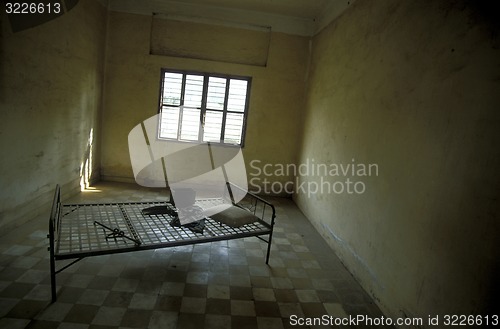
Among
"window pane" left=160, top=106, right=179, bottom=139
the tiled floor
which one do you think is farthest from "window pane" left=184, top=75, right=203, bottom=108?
the tiled floor

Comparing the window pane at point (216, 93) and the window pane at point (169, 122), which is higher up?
the window pane at point (216, 93)

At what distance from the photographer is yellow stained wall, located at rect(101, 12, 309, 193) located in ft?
19.1

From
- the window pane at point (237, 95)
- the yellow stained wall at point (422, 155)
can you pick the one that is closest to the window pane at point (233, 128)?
the window pane at point (237, 95)

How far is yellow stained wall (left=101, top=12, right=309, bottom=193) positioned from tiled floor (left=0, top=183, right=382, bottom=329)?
2714mm

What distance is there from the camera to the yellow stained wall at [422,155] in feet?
5.94

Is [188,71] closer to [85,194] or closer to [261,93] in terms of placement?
[261,93]

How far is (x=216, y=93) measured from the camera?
20.1 ft

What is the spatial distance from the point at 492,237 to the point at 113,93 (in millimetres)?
6271

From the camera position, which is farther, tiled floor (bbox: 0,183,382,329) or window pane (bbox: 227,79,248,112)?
window pane (bbox: 227,79,248,112)

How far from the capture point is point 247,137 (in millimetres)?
6281

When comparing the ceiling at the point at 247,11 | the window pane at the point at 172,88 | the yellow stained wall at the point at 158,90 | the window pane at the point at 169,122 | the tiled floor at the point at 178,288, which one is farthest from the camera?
the window pane at the point at 169,122

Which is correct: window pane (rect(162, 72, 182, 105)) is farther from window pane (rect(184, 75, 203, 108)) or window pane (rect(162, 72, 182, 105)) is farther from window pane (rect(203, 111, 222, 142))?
window pane (rect(203, 111, 222, 142))

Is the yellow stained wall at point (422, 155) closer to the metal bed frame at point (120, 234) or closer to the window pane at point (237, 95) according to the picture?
the metal bed frame at point (120, 234)

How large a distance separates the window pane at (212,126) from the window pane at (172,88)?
0.70 meters
